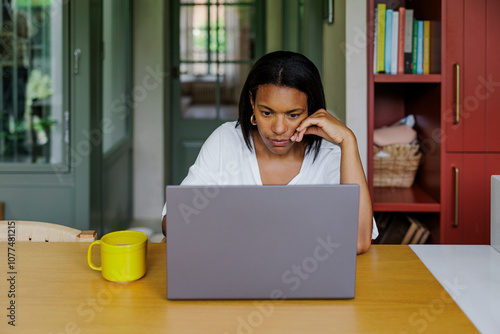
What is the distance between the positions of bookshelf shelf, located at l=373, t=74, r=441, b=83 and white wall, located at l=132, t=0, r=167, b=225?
2.35m

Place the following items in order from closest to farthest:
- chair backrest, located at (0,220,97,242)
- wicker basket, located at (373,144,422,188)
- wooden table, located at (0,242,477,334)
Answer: wooden table, located at (0,242,477,334) → chair backrest, located at (0,220,97,242) → wicker basket, located at (373,144,422,188)

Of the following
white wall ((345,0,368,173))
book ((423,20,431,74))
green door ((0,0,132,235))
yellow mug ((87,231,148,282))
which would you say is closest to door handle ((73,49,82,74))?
green door ((0,0,132,235))

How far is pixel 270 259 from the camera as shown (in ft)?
3.45

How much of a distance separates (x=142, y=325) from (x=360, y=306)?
43 centimetres

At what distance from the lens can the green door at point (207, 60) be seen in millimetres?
4574

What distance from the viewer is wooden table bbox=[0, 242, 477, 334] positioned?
975 mm

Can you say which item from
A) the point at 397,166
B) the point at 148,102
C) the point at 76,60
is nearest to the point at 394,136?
the point at 397,166

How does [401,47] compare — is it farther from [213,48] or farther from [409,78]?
[213,48]

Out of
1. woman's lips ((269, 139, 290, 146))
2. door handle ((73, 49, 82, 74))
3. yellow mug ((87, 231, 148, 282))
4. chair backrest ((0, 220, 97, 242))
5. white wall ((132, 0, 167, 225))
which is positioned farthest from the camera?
white wall ((132, 0, 167, 225))

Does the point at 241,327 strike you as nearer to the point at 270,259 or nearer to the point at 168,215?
the point at 270,259

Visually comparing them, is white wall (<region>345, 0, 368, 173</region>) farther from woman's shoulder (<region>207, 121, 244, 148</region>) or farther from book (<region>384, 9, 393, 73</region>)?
woman's shoulder (<region>207, 121, 244, 148</region>)

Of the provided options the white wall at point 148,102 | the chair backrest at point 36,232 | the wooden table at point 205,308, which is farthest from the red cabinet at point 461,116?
the white wall at point 148,102

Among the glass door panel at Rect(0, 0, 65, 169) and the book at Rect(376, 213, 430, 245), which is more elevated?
the glass door panel at Rect(0, 0, 65, 169)

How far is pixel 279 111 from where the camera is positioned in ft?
5.31
